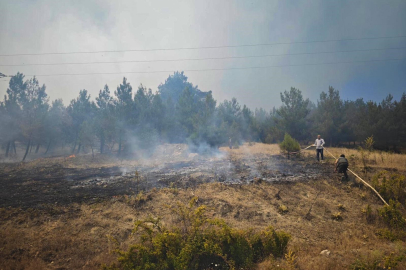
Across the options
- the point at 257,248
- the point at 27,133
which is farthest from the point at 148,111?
the point at 257,248

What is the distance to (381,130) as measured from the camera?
1973 centimetres

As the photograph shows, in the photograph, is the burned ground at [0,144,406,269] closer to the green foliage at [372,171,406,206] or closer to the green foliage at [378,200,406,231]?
the green foliage at [378,200,406,231]

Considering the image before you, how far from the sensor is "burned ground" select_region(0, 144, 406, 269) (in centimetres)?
487

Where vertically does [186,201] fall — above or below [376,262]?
below

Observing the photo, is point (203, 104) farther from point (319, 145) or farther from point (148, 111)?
point (319, 145)

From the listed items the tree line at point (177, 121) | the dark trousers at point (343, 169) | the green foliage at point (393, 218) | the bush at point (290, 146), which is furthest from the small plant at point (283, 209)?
the tree line at point (177, 121)

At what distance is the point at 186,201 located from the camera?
27.8 ft

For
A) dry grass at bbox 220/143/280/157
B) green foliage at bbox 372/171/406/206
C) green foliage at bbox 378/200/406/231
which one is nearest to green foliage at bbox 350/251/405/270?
green foliage at bbox 378/200/406/231

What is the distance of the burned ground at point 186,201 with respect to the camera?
4.87m

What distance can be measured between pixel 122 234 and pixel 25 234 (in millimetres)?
3103

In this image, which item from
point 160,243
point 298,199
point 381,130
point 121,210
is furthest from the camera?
point 381,130

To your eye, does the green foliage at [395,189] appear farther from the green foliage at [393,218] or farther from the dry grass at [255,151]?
the dry grass at [255,151]

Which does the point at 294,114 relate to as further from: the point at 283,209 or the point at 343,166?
the point at 283,209

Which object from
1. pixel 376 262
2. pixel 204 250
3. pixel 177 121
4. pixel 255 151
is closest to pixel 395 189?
pixel 376 262
